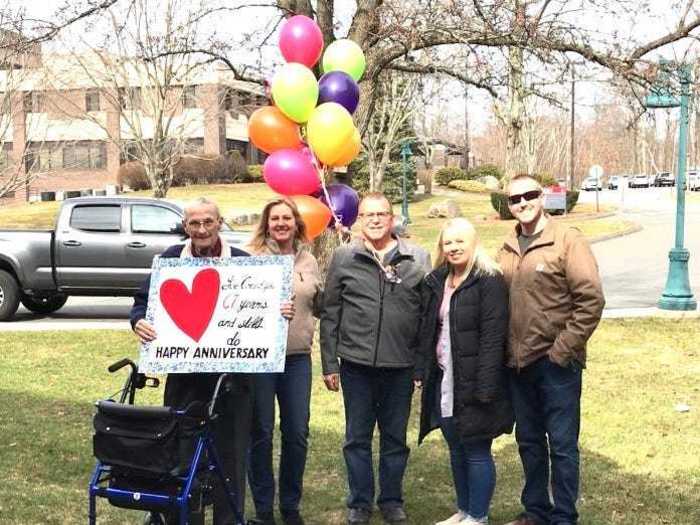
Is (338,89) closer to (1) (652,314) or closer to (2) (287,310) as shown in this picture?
(2) (287,310)

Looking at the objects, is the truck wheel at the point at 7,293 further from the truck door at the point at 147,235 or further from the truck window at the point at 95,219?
the truck door at the point at 147,235

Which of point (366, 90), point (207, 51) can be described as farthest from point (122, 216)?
point (366, 90)

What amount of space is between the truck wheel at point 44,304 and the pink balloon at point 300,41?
7.90 meters

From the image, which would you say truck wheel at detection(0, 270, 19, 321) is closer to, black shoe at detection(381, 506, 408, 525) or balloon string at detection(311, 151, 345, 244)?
balloon string at detection(311, 151, 345, 244)

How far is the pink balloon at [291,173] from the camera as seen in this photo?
7.05 m

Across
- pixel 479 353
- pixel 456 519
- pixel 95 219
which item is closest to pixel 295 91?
pixel 479 353

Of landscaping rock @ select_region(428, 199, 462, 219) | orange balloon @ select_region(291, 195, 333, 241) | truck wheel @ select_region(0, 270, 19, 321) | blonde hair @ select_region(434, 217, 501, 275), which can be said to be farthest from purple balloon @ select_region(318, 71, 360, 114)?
landscaping rock @ select_region(428, 199, 462, 219)

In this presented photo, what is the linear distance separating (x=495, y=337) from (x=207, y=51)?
6.75 metres

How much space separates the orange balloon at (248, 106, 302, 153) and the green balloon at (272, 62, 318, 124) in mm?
130

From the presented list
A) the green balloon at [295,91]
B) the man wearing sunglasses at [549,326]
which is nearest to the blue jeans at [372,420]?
the man wearing sunglasses at [549,326]

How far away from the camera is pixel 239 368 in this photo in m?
4.07

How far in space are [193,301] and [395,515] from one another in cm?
177

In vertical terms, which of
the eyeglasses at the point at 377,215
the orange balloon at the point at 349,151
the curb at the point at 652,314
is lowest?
the curb at the point at 652,314

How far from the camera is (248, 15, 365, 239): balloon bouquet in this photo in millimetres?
6965
